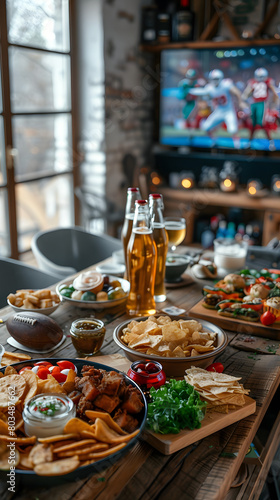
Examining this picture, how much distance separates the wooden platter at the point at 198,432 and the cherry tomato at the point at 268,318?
1.36 feet

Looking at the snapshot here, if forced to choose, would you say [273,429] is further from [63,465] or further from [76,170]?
[76,170]

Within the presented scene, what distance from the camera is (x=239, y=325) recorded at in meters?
1.46

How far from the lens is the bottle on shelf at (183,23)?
162 inches

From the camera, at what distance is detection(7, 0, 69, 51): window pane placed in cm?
321

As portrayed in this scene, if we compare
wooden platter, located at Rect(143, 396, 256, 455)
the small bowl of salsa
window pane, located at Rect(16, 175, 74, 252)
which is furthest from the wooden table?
window pane, located at Rect(16, 175, 74, 252)

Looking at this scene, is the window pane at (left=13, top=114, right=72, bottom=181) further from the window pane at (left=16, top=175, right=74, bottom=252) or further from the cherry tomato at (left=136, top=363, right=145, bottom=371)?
the cherry tomato at (left=136, top=363, right=145, bottom=371)

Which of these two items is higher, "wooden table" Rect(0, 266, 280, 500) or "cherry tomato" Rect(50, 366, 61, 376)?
"cherry tomato" Rect(50, 366, 61, 376)

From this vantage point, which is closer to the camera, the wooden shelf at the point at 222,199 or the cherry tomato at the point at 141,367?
the cherry tomato at the point at 141,367

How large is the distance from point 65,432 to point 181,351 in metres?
0.40

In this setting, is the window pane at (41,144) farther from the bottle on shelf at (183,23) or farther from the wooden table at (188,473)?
the wooden table at (188,473)

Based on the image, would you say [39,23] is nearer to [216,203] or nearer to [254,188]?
[216,203]

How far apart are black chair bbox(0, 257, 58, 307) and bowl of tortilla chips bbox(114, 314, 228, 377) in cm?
82

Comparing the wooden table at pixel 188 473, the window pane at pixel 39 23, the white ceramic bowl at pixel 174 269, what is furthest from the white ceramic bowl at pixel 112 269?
the window pane at pixel 39 23

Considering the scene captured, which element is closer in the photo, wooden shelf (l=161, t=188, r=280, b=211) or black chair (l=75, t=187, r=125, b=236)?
black chair (l=75, t=187, r=125, b=236)
